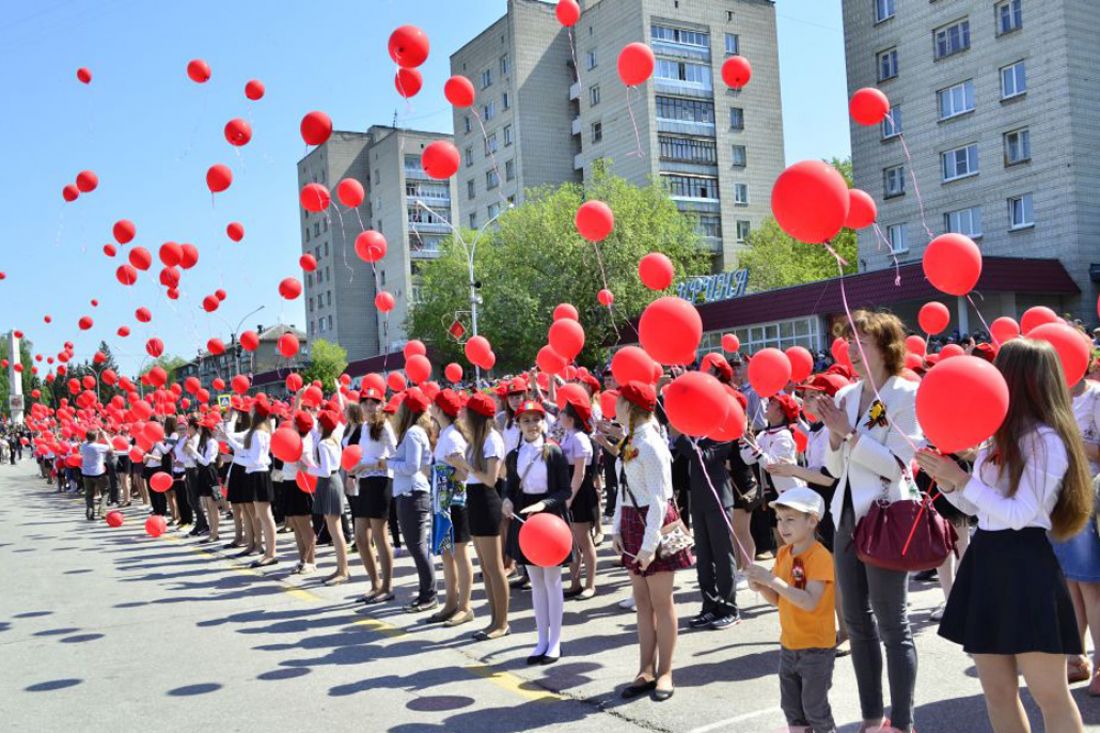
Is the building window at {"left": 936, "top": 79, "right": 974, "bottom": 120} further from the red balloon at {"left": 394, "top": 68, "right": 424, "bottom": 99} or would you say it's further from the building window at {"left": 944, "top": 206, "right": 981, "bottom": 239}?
the red balloon at {"left": 394, "top": 68, "right": 424, "bottom": 99}

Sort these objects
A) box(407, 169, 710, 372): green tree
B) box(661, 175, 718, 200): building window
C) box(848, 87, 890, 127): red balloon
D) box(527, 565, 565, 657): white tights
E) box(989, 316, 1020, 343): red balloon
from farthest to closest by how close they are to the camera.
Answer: box(661, 175, 718, 200): building window < box(407, 169, 710, 372): green tree < box(848, 87, 890, 127): red balloon < box(989, 316, 1020, 343): red balloon < box(527, 565, 565, 657): white tights

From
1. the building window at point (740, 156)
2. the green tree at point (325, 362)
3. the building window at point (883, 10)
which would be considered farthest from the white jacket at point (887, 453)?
the green tree at point (325, 362)

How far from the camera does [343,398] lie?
11.3 m

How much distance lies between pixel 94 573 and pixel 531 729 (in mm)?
8542

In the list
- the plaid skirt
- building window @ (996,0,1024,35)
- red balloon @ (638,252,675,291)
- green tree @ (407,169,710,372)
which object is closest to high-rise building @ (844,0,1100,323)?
building window @ (996,0,1024,35)

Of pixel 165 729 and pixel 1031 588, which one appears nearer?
pixel 1031 588

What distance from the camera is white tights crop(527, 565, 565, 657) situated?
617 centimetres

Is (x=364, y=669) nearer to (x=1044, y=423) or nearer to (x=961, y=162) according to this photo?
(x=1044, y=423)

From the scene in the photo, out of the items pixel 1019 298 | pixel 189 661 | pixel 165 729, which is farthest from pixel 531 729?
pixel 1019 298

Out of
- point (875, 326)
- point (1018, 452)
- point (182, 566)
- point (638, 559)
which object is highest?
point (875, 326)

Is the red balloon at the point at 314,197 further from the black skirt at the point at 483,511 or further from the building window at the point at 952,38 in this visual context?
the building window at the point at 952,38

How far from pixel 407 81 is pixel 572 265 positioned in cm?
3174

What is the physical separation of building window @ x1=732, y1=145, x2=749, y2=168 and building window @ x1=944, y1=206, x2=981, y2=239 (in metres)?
21.1

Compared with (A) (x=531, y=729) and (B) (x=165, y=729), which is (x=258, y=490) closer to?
(B) (x=165, y=729)
